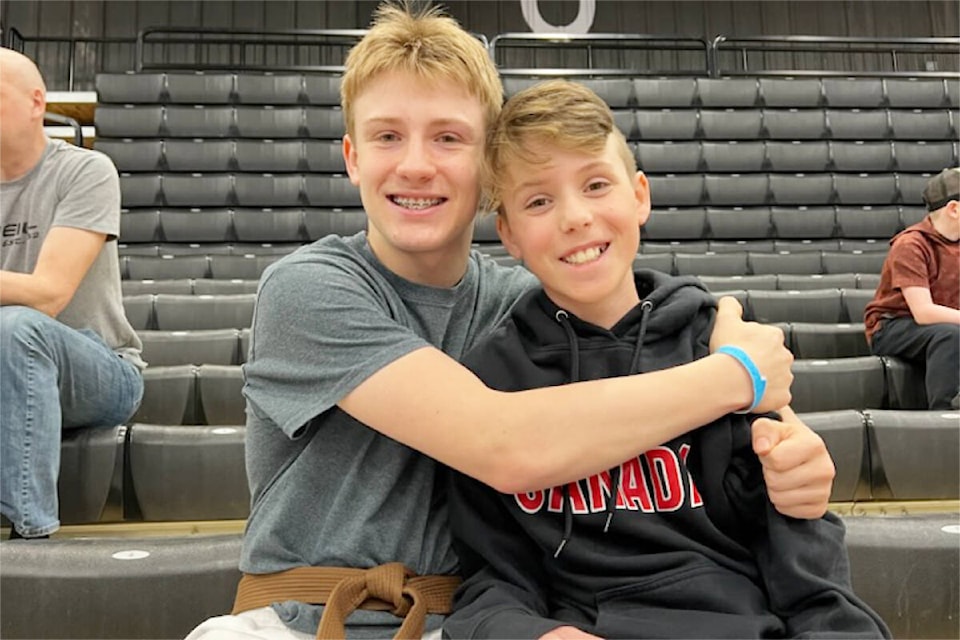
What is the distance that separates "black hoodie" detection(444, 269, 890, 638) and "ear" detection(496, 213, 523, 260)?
4 centimetres

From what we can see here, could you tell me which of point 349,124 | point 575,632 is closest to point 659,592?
point 575,632

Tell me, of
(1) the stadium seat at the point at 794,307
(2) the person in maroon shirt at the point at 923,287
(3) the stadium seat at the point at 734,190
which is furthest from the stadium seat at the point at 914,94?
(2) the person in maroon shirt at the point at 923,287

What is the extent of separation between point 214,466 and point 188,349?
0.41m

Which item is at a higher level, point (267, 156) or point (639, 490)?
point (267, 156)

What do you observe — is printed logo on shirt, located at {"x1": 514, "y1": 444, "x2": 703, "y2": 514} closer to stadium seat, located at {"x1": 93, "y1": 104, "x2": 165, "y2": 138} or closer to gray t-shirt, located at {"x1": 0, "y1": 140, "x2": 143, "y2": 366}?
gray t-shirt, located at {"x1": 0, "y1": 140, "x2": 143, "y2": 366}

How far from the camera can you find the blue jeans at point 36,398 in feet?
1.98

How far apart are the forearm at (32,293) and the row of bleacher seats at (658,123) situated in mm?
2002

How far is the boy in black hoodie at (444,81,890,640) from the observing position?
359mm

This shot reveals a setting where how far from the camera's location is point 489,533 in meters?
0.40

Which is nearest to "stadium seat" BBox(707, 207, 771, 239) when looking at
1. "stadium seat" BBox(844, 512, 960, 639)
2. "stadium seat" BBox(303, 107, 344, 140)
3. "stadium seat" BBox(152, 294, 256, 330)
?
"stadium seat" BBox(303, 107, 344, 140)

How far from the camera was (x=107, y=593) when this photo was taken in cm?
55

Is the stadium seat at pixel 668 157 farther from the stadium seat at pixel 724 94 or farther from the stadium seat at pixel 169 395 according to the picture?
the stadium seat at pixel 169 395

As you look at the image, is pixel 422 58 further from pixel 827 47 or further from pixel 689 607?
pixel 827 47

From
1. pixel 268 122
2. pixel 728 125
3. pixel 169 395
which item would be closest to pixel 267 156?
pixel 268 122
